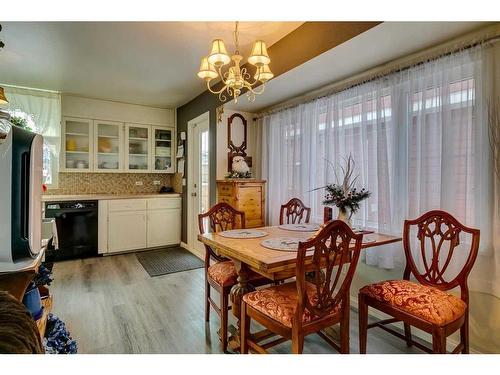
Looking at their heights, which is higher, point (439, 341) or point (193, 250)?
point (439, 341)

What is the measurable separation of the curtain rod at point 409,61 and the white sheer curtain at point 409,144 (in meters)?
0.05

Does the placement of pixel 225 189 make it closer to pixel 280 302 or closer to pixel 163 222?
pixel 163 222

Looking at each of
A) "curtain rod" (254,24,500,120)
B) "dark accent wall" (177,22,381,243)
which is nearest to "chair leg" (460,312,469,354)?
"curtain rod" (254,24,500,120)

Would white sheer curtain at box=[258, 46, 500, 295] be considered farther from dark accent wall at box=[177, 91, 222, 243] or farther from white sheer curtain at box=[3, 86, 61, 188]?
white sheer curtain at box=[3, 86, 61, 188]

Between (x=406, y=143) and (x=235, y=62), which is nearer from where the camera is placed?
(x=235, y=62)

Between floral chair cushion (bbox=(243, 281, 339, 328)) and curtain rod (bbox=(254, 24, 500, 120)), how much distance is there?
1.83 m

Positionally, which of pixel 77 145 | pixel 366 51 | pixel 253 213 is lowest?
pixel 253 213

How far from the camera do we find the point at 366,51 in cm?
208

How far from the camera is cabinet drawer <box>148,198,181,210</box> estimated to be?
14.9ft

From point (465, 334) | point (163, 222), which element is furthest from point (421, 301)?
point (163, 222)

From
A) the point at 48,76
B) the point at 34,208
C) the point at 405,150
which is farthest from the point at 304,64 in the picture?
the point at 48,76

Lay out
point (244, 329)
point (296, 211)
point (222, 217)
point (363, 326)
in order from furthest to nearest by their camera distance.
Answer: point (296, 211), point (222, 217), point (363, 326), point (244, 329)

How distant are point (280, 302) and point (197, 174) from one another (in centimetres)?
308
